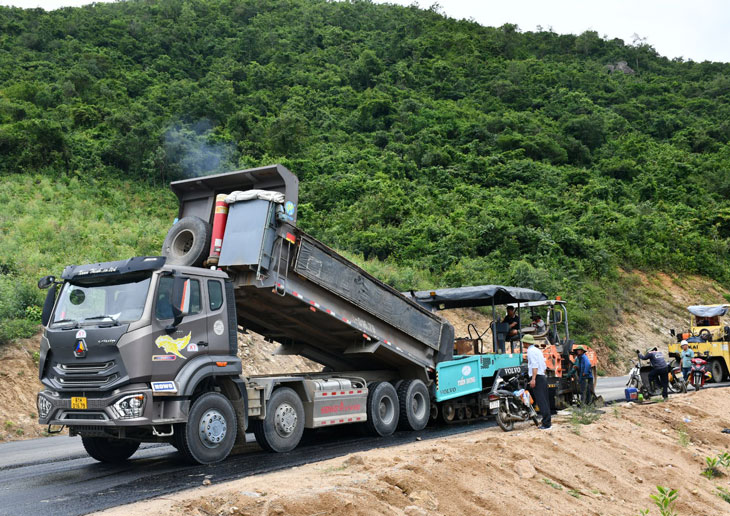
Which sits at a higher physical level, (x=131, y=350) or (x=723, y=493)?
(x=131, y=350)

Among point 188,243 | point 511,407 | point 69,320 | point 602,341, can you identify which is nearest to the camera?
point 69,320

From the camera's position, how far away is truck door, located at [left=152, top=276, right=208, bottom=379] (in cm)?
787

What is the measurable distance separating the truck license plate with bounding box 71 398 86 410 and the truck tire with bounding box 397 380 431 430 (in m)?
5.79

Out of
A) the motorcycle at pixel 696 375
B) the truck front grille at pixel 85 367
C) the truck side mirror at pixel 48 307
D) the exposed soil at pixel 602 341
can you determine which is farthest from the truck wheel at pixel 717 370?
the truck side mirror at pixel 48 307

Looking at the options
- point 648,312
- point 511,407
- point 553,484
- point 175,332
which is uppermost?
point 175,332

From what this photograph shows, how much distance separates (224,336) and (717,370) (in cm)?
1871

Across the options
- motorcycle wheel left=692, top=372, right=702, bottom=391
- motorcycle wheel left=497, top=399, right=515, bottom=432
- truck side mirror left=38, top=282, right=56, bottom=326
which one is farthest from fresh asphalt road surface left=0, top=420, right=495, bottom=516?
motorcycle wheel left=692, top=372, right=702, bottom=391

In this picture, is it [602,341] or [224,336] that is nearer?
[224,336]

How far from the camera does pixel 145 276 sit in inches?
321

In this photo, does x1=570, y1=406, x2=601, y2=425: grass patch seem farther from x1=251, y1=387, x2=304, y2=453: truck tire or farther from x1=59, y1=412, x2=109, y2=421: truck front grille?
x1=59, y1=412, x2=109, y2=421: truck front grille

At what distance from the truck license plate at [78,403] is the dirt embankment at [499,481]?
1915 mm

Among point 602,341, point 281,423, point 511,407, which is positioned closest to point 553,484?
point 511,407

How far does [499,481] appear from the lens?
7180 millimetres

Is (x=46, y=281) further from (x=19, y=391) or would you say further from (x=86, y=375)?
(x=19, y=391)
